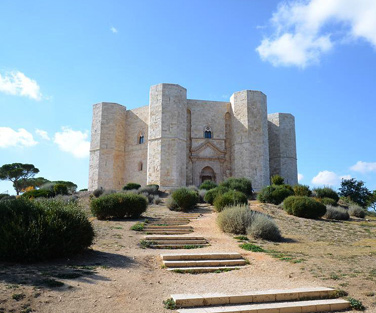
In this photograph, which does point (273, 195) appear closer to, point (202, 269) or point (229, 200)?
point (229, 200)

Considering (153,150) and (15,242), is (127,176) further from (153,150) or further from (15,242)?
(15,242)

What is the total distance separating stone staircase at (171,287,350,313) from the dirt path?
31 centimetres

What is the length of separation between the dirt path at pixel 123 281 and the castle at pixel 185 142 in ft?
63.2

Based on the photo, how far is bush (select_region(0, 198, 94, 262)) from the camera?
5.44m

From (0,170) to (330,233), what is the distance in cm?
3610

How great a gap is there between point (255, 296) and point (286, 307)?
44 centimetres

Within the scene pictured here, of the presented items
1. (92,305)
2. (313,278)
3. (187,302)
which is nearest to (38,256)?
(92,305)

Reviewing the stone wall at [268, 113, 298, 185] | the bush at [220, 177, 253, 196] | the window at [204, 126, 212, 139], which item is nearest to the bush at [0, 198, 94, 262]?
the bush at [220, 177, 253, 196]

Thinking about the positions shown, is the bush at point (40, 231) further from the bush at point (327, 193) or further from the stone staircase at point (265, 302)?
the bush at point (327, 193)

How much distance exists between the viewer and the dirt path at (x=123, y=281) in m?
3.86

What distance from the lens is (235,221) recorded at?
1030 centimetres

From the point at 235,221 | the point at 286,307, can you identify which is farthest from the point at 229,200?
the point at 286,307

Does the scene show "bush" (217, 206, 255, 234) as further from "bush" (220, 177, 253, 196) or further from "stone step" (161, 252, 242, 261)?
"bush" (220, 177, 253, 196)

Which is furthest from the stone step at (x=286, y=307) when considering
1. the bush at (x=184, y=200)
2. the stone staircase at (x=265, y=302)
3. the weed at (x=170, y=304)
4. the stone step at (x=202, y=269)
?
the bush at (x=184, y=200)
